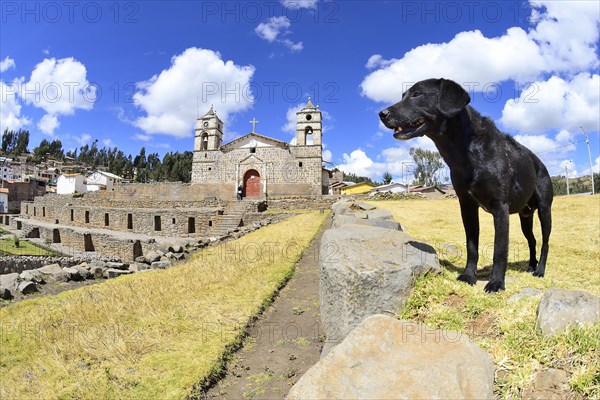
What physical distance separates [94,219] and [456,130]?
37401mm

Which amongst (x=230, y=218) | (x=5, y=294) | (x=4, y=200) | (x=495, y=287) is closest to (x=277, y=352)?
(x=495, y=287)

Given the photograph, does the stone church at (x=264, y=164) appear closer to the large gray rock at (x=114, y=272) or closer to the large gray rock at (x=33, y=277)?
the large gray rock at (x=114, y=272)

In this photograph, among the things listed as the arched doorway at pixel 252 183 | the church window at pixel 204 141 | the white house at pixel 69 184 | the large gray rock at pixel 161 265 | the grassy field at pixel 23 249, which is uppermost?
the church window at pixel 204 141

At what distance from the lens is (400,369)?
2023 mm

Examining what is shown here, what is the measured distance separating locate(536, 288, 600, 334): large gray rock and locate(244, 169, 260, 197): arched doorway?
36.5 metres

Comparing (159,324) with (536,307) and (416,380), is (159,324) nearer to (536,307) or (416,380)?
(416,380)

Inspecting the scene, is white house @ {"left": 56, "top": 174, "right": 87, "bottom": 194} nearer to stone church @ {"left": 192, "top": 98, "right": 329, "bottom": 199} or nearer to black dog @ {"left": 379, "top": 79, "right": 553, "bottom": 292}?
stone church @ {"left": 192, "top": 98, "right": 329, "bottom": 199}

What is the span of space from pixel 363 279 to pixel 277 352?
6.72ft

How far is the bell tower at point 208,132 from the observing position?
4084cm

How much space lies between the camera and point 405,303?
3387 mm

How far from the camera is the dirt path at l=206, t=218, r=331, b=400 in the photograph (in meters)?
3.88

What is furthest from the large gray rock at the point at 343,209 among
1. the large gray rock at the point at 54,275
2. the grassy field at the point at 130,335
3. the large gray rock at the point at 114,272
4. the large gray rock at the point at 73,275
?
the large gray rock at the point at 54,275

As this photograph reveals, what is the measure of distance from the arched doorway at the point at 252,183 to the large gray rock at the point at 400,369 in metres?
36.6

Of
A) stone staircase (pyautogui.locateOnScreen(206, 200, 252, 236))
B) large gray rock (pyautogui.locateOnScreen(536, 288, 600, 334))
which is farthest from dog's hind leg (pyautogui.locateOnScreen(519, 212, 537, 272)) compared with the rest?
stone staircase (pyautogui.locateOnScreen(206, 200, 252, 236))
